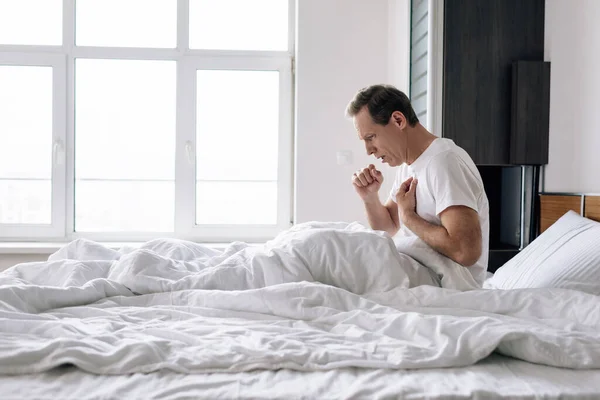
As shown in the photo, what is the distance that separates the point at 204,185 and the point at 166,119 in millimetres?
496

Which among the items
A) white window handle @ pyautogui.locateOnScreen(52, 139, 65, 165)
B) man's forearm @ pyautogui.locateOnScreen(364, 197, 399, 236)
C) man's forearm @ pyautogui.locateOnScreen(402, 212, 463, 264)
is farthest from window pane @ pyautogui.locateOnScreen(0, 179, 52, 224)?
man's forearm @ pyautogui.locateOnScreen(402, 212, 463, 264)

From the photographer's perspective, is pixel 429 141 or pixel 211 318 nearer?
pixel 211 318

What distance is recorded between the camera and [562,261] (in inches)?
72.4

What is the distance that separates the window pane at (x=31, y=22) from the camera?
3885 millimetres

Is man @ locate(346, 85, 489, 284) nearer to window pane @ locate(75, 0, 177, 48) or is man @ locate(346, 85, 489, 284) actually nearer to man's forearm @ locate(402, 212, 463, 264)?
man's forearm @ locate(402, 212, 463, 264)

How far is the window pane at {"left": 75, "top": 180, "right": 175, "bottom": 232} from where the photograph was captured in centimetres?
A: 395

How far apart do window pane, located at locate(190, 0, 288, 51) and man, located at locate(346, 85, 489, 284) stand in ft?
7.02

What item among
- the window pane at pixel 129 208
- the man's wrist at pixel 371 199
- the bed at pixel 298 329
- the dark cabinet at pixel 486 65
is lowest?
the bed at pixel 298 329

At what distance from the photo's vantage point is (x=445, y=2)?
2707 mm

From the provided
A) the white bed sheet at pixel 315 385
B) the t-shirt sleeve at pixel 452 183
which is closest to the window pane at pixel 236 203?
the t-shirt sleeve at pixel 452 183

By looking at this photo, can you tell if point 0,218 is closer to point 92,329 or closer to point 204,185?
point 204,185

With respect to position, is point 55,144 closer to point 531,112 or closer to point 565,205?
point 531,112

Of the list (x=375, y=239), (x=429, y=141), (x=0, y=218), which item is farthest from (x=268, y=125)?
(x=375, y=239)

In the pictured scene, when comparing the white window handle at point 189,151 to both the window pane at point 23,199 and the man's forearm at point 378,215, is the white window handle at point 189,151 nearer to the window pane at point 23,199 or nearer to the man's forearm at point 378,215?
the window pane at point 23,199
